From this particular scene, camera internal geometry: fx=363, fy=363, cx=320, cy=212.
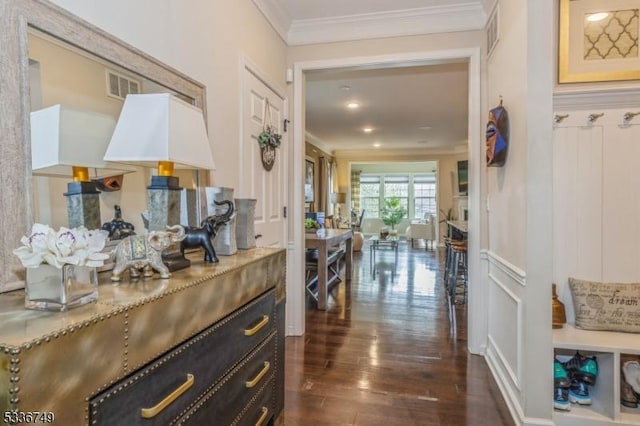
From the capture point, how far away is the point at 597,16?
213 cm

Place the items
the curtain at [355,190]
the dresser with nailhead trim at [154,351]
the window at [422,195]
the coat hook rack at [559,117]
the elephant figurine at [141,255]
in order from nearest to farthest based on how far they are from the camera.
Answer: the dresser with nailhead trim at [154,351], the elephant figurine at [141,255], the coat hook rack at [559,117], the curtain at [355,190], the window at [422,195]

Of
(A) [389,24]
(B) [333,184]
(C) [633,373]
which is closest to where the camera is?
(C) [633,373]

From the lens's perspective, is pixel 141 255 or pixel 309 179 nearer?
pixel 141 255

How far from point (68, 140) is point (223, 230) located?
2.15ft

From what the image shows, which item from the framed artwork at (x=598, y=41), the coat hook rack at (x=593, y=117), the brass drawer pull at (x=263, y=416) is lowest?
the brass drawer pull at (x=263, y=416)

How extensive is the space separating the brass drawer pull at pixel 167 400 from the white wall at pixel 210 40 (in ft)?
3.97

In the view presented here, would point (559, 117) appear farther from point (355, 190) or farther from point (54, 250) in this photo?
point (355, 190)

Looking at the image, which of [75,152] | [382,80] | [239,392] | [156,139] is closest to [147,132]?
[156,139]

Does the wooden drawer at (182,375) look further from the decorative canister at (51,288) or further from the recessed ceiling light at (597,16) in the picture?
the recessed ceiling light at (597,16)

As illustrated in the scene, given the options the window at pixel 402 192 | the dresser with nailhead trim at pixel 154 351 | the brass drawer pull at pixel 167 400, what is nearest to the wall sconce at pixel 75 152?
the dresser with nailhead trim at pixel 154 351

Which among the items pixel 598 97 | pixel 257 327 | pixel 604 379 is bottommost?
pixel 604 379

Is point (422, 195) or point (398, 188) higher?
point (398, 188)

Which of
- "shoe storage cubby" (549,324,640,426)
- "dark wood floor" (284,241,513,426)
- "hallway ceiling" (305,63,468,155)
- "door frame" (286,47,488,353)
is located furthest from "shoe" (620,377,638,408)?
"hallway ceiling" (305,63,468,155)

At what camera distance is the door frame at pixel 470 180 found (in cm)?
291
